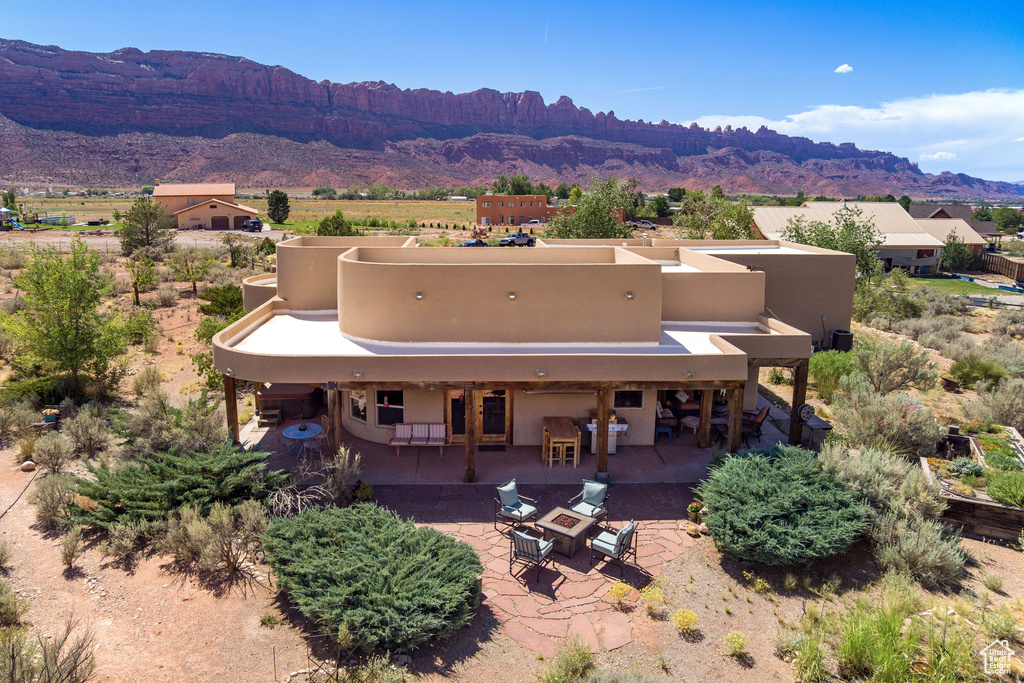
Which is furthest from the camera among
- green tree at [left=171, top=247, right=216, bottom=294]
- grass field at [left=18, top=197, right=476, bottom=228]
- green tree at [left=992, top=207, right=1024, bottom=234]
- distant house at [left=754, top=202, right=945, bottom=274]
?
green tree at [left=992, top=207, right=1024, bottom=234]

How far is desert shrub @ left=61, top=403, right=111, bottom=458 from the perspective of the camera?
44.6 feet

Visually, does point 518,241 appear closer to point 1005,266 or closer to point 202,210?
point 202,210

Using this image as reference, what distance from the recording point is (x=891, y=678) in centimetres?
740

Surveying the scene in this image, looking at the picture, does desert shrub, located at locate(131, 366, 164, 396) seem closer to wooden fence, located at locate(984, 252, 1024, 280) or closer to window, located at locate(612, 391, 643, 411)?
window, located at locate(612, 391, 643, 411)

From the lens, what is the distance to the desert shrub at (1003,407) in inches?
602

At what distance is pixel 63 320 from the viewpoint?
16.5 meters

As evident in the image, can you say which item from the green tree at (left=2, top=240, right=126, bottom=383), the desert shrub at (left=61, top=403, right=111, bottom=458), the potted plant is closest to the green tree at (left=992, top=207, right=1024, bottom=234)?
the potted plant

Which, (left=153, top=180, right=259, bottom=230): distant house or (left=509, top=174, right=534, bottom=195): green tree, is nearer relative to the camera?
(left=153, top=180, right=259, bottom=230): distant house

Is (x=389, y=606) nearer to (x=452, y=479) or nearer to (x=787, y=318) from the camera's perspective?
(x=452, y=479)

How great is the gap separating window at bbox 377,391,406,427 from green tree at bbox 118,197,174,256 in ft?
122

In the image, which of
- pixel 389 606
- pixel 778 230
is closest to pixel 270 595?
pixel 389 606

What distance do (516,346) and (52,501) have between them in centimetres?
909

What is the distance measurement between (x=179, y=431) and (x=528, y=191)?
8244 centimetres

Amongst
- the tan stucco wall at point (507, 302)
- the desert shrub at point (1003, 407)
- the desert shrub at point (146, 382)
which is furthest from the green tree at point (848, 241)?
the desert shrub at point (146, 382)
